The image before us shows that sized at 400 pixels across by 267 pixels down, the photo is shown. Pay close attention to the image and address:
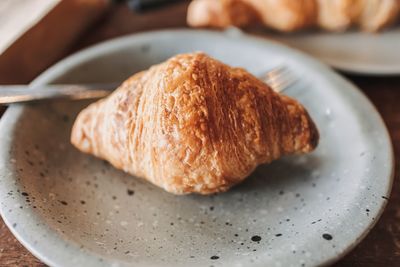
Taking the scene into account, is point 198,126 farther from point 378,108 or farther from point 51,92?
point 378,108

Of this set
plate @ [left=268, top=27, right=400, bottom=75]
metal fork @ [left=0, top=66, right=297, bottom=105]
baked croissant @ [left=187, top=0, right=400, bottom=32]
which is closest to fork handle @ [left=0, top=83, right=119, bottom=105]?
metal fork @ [left=0, top=66, right=297, bottom=105]

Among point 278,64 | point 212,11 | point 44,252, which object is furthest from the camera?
point 212,11

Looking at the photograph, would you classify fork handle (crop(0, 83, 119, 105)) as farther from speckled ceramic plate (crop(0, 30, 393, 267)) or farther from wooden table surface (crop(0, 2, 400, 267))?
wooden table surface (crop(0, 2, 400, 267))

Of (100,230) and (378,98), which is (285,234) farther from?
(378,98)

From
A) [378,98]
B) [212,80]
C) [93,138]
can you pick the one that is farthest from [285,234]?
[378,98]

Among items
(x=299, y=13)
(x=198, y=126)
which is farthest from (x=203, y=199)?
(x=299, y=13)

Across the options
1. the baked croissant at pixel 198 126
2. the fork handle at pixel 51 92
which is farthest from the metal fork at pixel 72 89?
the baked croissant at pixel 198 126
